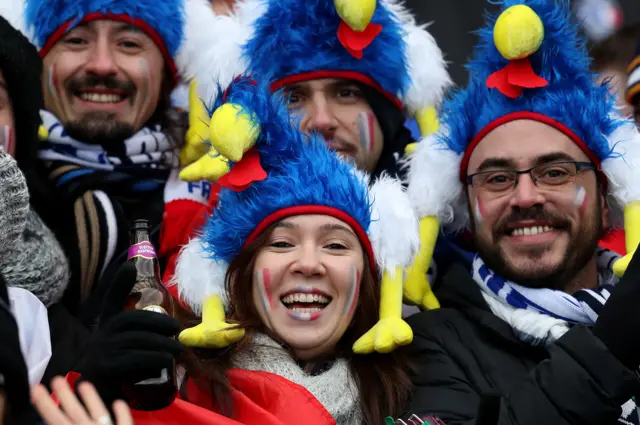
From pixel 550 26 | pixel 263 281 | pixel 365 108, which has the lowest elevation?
pixel 263 281

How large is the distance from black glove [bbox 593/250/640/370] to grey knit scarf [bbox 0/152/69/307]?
177 cm

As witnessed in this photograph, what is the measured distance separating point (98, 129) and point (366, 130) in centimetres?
112

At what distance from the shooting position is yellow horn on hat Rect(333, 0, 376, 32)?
4477mm

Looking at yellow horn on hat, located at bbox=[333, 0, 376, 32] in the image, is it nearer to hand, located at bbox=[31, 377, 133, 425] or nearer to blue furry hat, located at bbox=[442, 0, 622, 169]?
→ blue furry hat, located at bbox=[442, 0, 622, 169]

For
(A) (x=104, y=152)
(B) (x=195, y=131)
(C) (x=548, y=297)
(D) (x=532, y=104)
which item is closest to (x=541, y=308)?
(C) (x=548, y=297)

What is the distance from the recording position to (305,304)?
379 centimetres

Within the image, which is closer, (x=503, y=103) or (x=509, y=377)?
(x=509, y=377)

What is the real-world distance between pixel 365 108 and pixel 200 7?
947 millimetres

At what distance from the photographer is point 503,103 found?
4324 mm

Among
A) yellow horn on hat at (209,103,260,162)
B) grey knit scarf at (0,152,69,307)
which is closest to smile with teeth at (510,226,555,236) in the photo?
yellow horn on hat at (209,103,260,162)

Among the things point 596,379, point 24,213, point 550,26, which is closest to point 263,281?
point 24,213

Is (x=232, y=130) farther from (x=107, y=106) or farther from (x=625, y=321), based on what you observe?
(x=625, y=321)

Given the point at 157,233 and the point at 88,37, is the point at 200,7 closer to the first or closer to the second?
the point at 88,37

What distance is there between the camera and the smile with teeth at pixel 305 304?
3760 mm
